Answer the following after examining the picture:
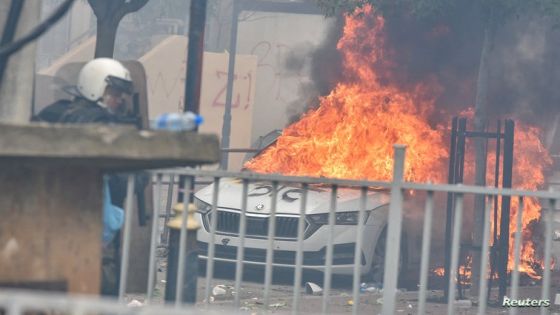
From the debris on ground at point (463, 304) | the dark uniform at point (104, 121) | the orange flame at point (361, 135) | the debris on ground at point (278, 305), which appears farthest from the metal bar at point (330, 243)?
the orange flame at point (361, 135)

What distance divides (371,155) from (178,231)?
27.2 ft

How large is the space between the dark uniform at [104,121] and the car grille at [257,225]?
503cm

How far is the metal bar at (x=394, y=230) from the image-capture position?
6.10 metres

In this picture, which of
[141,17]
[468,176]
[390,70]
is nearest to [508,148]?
[468,176]

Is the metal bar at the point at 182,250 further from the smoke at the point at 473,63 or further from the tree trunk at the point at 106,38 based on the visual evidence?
the smoke at the point at 473,63

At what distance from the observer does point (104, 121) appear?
684cm

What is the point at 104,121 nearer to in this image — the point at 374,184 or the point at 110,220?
the point at 110,220

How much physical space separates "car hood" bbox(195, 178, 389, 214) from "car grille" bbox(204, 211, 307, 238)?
0.09 metres

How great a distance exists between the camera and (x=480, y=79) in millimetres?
14359

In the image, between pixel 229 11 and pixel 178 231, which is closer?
pixel 178 231

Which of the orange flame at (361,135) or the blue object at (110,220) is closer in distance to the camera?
the blue object at (110,220)

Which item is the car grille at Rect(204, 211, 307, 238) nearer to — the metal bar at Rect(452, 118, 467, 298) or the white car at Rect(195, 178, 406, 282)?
the white car at Rect(195, 178, 406, 282)

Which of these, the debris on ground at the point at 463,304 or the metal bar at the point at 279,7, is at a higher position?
the metal bar at the point at 279,7

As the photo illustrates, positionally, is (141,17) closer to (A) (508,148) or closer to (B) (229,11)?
(B) (229,11)
